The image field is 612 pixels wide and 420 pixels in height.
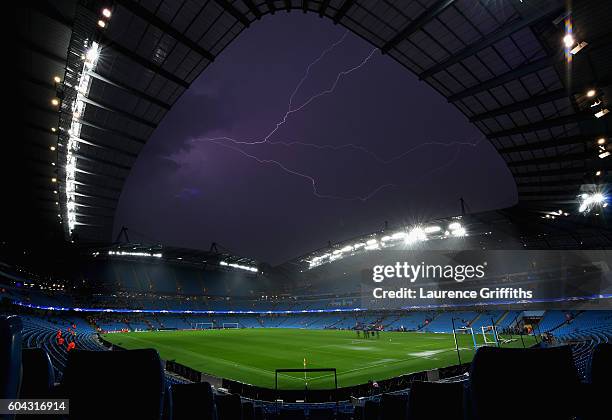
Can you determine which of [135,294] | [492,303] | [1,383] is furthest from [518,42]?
[135,294]

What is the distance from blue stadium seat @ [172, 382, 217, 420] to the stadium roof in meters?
15.4

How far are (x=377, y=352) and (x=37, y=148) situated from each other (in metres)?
31.2

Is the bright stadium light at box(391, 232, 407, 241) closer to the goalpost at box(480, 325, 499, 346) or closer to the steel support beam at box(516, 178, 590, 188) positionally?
the goalpost at box(480, 325, 499, 346)

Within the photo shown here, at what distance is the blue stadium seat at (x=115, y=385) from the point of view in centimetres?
268

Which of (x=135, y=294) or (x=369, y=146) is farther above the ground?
(x=369, y=146)

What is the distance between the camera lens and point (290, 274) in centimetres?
8544

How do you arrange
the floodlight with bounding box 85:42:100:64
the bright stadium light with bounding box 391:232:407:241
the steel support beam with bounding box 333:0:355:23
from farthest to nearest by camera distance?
the bright stadium light with bounding box 391:232:407:241
the floodlight with bounding box 85:42:100:64
the steel support beam with bounding box 333:0:355:23

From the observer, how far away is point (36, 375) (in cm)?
298

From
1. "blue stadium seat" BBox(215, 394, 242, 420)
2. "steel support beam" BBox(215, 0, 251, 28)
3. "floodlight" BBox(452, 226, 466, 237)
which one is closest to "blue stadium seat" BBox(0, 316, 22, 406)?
"blue stadium seat" BBox(215, 394, 242, 420)

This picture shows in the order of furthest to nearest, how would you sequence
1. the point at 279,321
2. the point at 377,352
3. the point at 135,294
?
the point at 279,321, the point at 135,294, the point at 377,352

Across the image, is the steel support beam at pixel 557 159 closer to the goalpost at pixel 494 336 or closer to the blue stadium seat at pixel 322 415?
the goalpost at pixel 494 336

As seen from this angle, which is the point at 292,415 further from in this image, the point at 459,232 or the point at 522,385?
the point at 459,232

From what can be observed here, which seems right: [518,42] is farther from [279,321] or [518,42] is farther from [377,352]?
[279,321]

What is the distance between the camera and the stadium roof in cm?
1412
